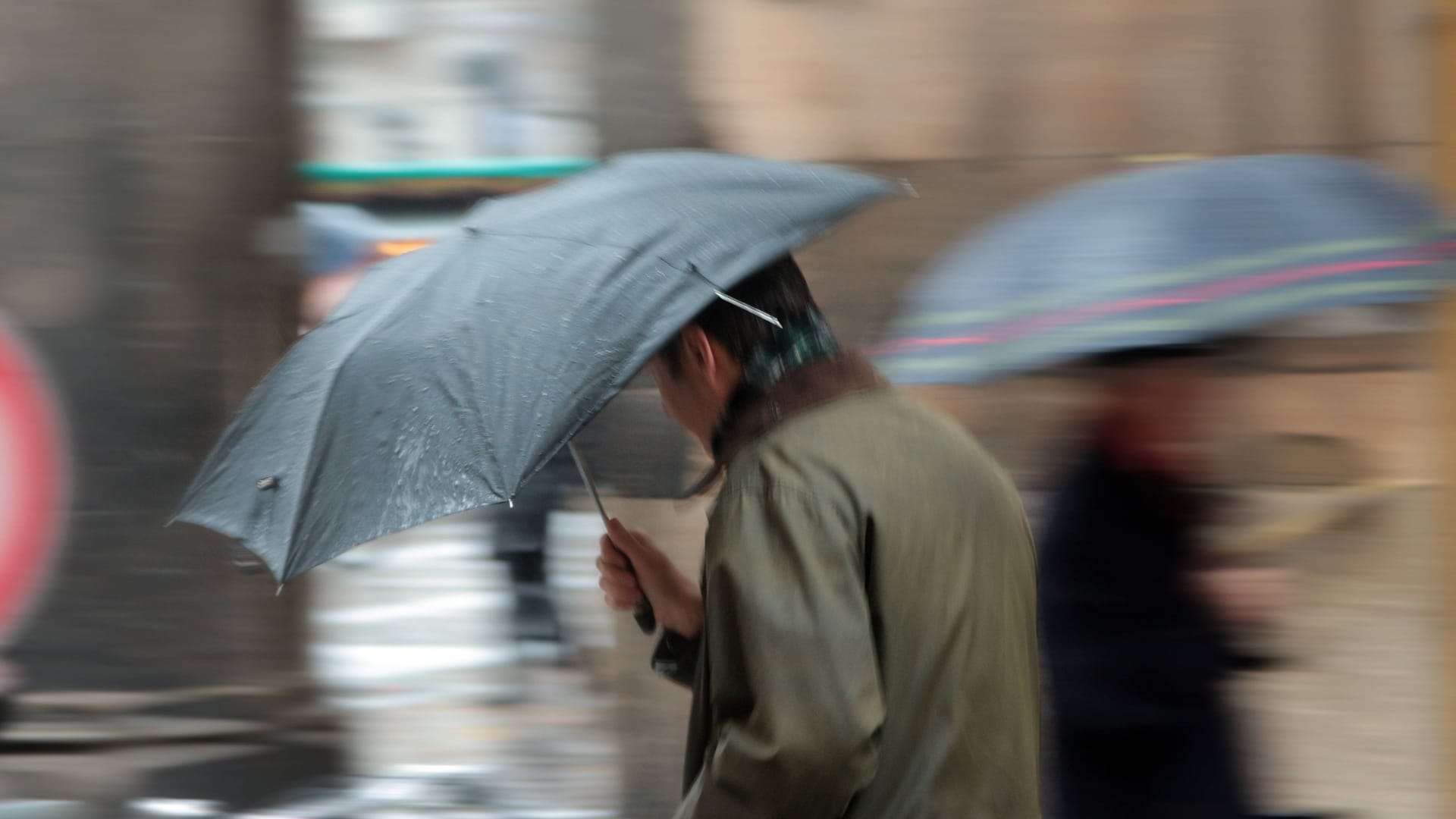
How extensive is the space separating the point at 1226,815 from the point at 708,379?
1.18m

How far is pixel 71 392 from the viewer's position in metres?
4.47

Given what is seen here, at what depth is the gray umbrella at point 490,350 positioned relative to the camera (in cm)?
173

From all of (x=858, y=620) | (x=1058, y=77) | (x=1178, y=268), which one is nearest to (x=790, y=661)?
(x=858, y=620)

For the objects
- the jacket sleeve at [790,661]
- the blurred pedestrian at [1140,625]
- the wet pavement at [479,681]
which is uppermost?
the jacket sleeve at [790,661]

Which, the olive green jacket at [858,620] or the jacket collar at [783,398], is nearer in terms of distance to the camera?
the olive green jacket at [858,620]

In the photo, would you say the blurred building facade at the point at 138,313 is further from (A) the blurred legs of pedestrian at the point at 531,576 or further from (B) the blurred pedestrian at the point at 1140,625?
(B) the blurred pedestrian at the point at 1140,625

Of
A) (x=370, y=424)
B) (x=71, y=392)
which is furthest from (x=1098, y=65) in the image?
(x=71, y=392)

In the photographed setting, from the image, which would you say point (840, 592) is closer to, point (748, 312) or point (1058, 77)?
point (748, 312)

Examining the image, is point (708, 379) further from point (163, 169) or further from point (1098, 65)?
point (163, 169)

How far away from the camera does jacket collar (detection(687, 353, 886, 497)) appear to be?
1867 millimetres

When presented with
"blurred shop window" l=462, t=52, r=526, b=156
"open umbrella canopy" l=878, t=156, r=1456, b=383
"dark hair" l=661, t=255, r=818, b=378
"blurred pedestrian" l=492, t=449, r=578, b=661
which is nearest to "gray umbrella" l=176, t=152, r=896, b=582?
"dark hair" l=661, t=255, r=818, b=378

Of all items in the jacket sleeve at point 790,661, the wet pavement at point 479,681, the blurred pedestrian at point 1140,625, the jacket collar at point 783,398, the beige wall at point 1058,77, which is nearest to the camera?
the jacket sleeve at point 790,661

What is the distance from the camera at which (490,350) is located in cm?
180

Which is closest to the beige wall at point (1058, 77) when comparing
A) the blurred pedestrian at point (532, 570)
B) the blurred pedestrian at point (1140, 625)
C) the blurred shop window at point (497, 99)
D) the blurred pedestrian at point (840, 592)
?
the blurred shop window at point (497, 99)
